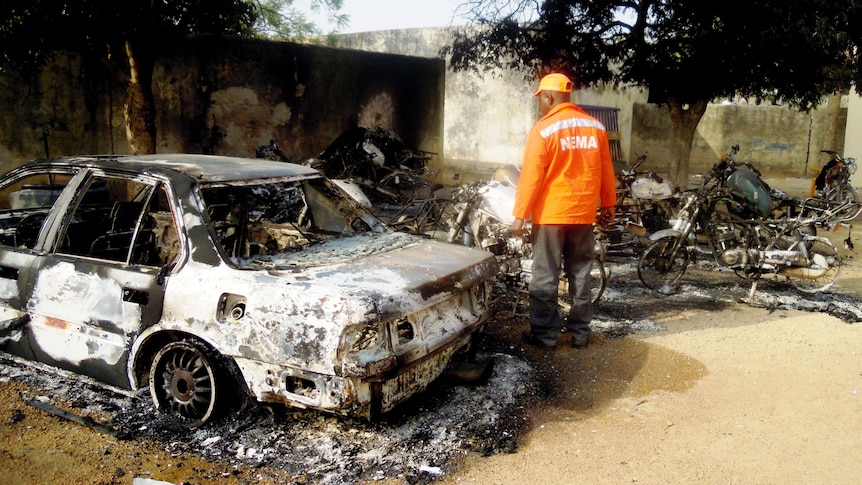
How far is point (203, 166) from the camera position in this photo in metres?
4.04

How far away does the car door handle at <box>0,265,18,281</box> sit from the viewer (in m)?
3.96

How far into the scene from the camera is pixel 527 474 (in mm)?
3262

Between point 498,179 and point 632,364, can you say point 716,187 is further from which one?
point 632,364

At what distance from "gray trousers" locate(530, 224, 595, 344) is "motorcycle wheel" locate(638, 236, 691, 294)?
204 centimetres

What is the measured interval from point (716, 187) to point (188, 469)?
6862 mm

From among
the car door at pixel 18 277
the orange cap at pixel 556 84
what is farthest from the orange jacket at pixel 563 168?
the car door at pixel 18 277

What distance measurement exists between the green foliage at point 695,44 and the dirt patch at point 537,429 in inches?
201

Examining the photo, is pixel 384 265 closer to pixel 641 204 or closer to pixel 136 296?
pixel 136 296


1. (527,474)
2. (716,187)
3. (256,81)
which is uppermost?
(256,81)

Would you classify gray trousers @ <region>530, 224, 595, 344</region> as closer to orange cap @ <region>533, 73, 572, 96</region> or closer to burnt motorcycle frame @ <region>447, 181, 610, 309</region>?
burnt motorcycle frame @ <region>447, 181, 610, 309</region>

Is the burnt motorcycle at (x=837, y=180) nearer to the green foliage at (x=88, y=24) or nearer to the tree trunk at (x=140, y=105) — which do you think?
the green foliage at (x=88, y=24)

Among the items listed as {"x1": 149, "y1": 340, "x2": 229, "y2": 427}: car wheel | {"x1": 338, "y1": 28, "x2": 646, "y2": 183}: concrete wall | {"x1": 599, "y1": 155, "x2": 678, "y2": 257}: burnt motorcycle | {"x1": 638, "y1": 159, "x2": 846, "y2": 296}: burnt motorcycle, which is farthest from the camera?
{"x1": 338, "y1": 28, "x2": 646, "y2": 183}: concrete wall

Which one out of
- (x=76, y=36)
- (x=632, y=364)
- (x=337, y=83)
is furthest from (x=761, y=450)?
(x=337, y=83)

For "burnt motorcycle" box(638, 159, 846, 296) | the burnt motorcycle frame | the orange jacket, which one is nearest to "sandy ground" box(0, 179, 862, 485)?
the burnt motorcycle frame
